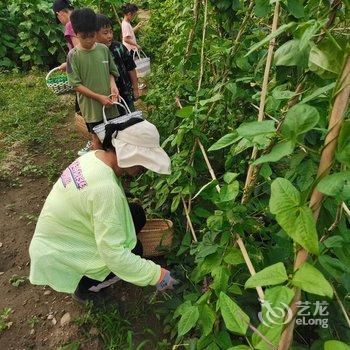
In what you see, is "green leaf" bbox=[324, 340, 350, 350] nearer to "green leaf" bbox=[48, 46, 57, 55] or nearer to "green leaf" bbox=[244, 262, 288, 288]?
"green leaf" bbox=[244, 262, 288, 288]

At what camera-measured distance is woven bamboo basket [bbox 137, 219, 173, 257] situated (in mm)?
2359

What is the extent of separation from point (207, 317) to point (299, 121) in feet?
2.87

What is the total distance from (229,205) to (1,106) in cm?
426

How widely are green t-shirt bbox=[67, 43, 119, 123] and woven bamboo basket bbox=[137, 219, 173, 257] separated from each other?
3.79ft

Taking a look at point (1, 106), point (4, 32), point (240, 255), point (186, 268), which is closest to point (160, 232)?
point (186, 268)

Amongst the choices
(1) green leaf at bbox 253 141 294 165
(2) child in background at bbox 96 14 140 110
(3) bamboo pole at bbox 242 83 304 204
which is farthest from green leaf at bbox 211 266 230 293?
(2) child in background at bbox 96 14 140 110

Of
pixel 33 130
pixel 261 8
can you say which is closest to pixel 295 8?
pixel 261 8

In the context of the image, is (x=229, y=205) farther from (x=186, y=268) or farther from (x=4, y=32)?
(x=4, y=32)

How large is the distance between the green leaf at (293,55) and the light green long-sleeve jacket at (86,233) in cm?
97

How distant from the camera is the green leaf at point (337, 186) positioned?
71 cm

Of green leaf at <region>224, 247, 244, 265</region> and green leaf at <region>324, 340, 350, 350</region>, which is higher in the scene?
green leaf at <region>324, 340, 350, 350</region>

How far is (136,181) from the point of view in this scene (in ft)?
9.77

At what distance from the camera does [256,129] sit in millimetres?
855
